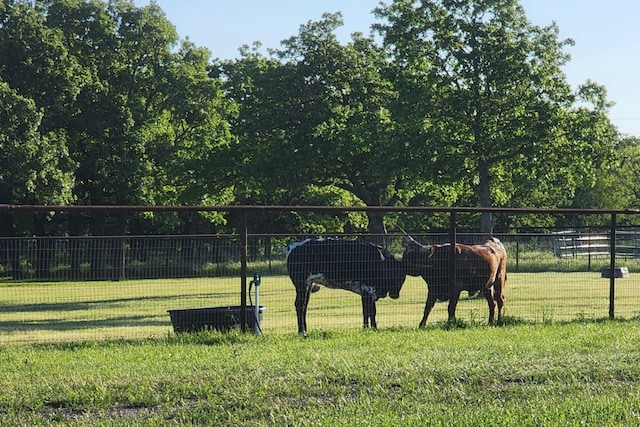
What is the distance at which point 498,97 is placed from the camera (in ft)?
101

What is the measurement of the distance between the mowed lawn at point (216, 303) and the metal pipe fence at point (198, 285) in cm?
3

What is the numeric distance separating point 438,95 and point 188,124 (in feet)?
71.5

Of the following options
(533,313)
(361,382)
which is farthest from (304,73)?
(361,382)

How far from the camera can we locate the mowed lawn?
46.9 ft

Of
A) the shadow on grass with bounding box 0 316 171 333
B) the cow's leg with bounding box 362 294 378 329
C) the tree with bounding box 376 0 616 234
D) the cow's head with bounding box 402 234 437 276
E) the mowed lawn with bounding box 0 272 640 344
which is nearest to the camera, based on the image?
the mowed lawn with bounding box 0 272 640 344

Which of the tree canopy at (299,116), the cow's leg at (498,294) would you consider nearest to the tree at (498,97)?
the tree canopy at (299,116)

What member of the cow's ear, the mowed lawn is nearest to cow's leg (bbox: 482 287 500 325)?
the mowed lawn

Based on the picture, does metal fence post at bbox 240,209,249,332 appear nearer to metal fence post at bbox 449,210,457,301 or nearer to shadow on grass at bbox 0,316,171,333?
metal fence post at bbox 449,210,457,301

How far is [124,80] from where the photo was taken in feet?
152

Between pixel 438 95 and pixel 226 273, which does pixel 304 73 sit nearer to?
pixel 438 95

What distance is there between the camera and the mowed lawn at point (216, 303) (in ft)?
46.9

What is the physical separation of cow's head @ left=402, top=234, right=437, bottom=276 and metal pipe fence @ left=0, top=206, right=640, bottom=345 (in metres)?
0.19

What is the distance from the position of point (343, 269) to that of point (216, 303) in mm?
6083

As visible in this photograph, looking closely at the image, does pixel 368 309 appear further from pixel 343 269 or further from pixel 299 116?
pixel 299 116
